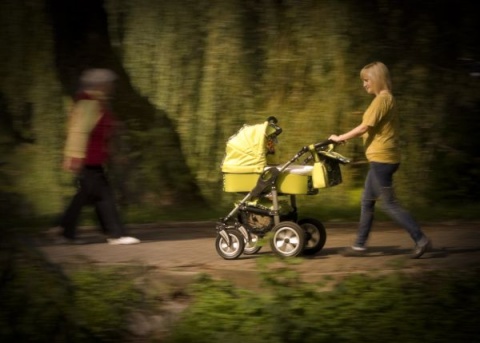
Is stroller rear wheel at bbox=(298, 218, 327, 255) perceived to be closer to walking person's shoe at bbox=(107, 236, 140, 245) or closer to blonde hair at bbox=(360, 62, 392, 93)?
blonde hair at bbox=(360, 62, 392, 93)

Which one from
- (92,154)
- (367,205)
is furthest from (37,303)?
(92,154)

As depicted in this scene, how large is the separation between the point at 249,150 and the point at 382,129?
1.27 meters

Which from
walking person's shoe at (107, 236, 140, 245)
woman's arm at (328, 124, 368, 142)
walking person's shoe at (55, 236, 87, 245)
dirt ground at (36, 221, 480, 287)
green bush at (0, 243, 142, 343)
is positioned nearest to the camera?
green bush at (0, 243, 142, 343)

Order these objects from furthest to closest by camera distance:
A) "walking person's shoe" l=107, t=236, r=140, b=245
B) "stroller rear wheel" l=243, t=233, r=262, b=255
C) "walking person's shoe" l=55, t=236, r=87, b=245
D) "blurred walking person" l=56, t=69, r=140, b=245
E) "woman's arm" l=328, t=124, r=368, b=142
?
"walking person's shoe" l=107, t=236, r=140, b=245 < "walking person's shoe" l=55, t=236, r=87, b=245 < "blurred walking person" l=56, t=69, r=140, b=245 < "stroller rear wheel" l=243, t=233, r=262, b=255 < "woman's arm" l=328, t=124, r=368, b=142

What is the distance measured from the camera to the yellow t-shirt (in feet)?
29.5

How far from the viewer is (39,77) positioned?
42.0 feet

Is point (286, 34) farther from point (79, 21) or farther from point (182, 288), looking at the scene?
point (182, 288)

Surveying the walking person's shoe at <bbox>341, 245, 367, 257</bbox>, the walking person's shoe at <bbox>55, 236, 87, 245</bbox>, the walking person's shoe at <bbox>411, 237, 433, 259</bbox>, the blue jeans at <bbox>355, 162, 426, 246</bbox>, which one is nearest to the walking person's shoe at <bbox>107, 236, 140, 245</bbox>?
the walking person's shoe at <bbox>55, 236, 87, 245</bbox>

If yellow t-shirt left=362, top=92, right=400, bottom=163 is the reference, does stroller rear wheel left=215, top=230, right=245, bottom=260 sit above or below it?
below

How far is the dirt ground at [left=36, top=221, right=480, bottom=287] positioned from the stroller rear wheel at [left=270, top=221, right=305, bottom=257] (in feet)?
0.53

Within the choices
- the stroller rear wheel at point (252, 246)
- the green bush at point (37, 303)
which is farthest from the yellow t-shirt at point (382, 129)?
the green bush at point (37, 303)

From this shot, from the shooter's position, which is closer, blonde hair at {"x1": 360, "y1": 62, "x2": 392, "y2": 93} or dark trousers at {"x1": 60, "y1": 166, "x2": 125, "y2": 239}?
blonde hair at {"x1": 360, "y1": 62, "x2": 392, "y2": 93}

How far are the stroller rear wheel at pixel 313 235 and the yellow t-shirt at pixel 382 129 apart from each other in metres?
0.87

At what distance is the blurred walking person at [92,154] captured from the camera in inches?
400
